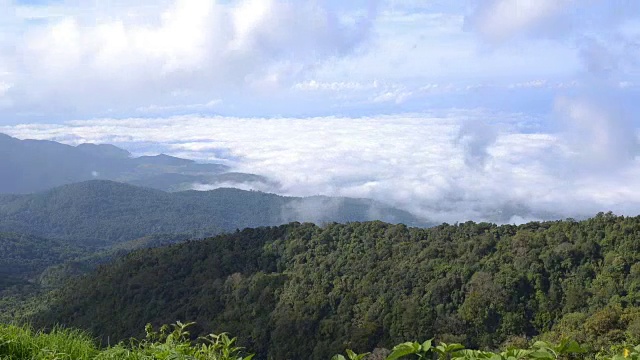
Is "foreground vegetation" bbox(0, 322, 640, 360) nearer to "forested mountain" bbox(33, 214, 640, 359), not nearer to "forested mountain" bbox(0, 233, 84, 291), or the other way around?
"forested mountain" bbox(33, 214, 640, 359)

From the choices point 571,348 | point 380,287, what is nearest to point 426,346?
point 571,348

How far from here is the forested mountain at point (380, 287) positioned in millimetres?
30766

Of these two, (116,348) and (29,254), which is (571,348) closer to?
(116,348)

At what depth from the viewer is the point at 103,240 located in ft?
595

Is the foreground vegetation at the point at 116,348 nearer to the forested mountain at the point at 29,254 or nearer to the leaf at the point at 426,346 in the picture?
the leaf at the point at 426,346

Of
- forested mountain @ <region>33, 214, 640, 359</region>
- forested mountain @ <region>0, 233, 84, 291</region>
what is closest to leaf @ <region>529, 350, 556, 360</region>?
forested mountain @ <region>33, 214, 640, 359</region>

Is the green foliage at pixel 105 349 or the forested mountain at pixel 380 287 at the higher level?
the green foliage at pixel 105 349

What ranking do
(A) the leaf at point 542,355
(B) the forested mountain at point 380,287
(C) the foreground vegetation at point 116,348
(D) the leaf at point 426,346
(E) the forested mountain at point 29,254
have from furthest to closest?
(E) the forested mountain at point 29,254, (B) the forested mountain at point 380,287, (C) the foreground vegetation at point 116,348, (D) the leaf at point 426,346, (A) the leaf at point 542,355

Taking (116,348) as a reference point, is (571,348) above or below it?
above

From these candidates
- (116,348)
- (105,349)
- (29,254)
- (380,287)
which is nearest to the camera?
(116,348)

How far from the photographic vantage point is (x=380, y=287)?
3825 cm

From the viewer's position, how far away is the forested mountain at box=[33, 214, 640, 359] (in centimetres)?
3077

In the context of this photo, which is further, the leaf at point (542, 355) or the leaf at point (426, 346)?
the leaf at point (426, 346)

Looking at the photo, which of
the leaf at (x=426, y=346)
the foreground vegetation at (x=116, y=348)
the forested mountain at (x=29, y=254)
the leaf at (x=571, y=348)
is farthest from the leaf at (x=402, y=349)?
the forested mountain at (x=29, y=254)
